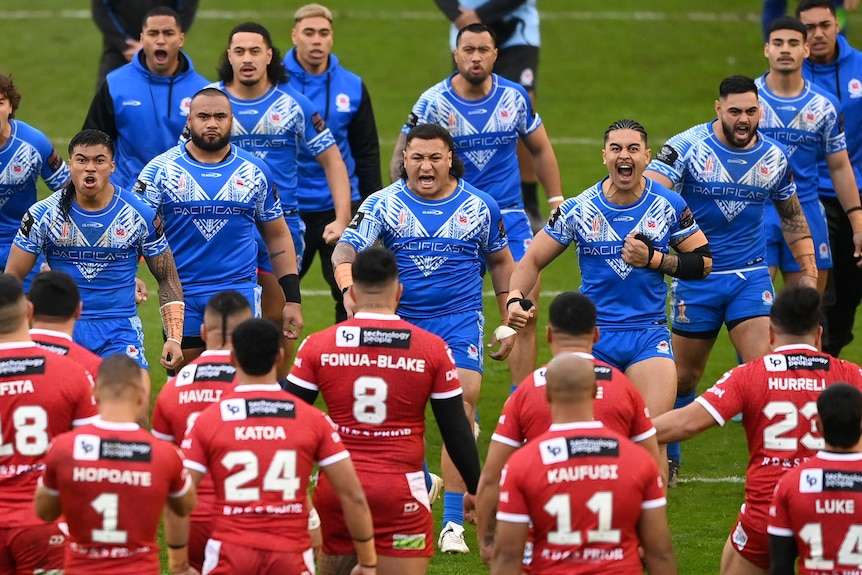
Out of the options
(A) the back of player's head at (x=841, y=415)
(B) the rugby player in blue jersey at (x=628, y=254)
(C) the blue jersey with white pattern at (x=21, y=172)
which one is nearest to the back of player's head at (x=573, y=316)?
(A) the back of player's head at (x=841, y=415)

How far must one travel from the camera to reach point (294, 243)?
1266 centimetres

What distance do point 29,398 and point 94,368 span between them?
1.96 feet

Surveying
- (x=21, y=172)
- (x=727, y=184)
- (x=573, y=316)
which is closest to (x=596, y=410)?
(x=573, y=316)

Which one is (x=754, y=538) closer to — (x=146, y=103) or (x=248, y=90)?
(x=248, y=90)

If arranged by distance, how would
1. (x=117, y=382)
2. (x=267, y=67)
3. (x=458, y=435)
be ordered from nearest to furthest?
1. (x=117, y=382)
2. (x=458, y=435)
3. (x=267, y=67)

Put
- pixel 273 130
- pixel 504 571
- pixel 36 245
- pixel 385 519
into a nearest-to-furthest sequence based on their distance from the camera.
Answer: pixel 504 571, pixel 385 519, pixel 36 245, pixel 273 130

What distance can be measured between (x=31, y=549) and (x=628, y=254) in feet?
14.4

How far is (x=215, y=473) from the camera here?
22.9ft

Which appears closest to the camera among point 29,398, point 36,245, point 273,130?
point 29,398

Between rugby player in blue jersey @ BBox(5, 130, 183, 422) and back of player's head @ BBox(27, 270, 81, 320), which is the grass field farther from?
back of player's head @ BBox(27, 270, 81, 320)

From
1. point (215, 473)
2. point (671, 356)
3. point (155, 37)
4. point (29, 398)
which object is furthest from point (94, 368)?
point (155, 37)

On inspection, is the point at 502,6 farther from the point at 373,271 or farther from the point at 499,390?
the point at 373,271

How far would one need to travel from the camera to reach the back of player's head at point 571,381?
22.3 feet

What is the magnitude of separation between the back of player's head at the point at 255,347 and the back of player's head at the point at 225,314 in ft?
1.91
